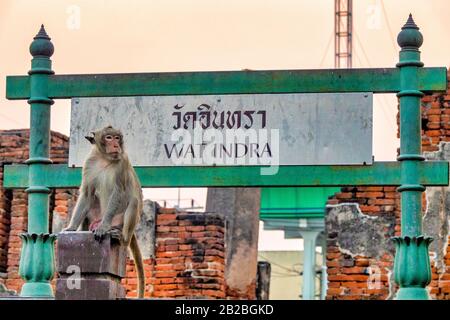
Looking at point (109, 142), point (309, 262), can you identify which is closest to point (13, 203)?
point (109, 142)

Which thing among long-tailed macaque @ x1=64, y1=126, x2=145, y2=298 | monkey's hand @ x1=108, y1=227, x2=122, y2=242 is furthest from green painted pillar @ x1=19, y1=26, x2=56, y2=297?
monkey's hand @ x1=108, y1=227, x2=122, y2=242

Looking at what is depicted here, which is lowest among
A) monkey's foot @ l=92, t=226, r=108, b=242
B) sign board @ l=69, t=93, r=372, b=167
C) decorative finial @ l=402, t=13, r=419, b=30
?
monkey's foot @ l=92, t=226, r=108, b=242

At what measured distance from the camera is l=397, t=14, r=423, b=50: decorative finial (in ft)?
47.0

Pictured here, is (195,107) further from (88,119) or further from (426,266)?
(426,266)

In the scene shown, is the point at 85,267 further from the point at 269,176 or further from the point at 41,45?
the point at 41,45

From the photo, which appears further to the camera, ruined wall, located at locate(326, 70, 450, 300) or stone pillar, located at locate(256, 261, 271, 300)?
stone pillar, located at locate(256, 261, 271, 300)

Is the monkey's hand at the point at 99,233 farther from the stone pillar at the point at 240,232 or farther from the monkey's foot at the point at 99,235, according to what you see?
the stone pillar at the point at 240,232

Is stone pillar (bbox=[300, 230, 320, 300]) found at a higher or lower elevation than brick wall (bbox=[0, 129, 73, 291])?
higher

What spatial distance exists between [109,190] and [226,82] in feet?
6.17

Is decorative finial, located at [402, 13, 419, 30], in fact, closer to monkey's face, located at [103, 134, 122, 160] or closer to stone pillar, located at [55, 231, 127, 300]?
Result: monkey's face, located at [103, 134, 122, 160]

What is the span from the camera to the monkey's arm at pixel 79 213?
13.7m

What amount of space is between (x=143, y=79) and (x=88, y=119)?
0.65m

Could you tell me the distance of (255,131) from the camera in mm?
14828
